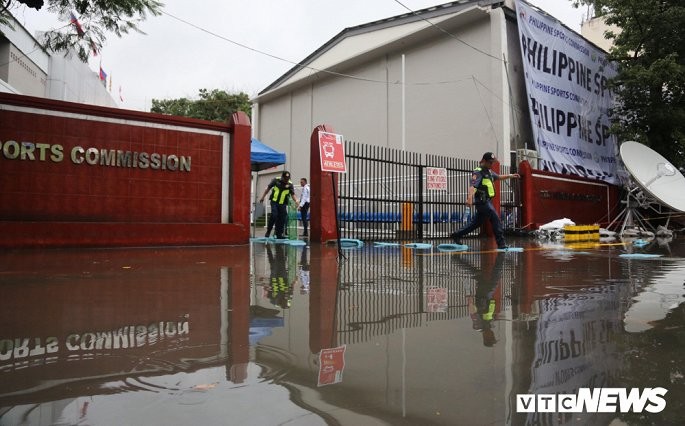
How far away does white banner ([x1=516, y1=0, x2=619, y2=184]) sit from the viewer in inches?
664

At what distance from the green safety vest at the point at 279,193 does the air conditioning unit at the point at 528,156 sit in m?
9.00

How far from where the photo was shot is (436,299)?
4.20 meters

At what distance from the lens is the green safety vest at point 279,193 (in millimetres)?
11789

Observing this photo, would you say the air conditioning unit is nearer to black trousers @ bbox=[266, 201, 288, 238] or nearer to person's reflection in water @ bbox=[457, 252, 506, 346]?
black trousers @ bbox=[266, 201, 288, 238]

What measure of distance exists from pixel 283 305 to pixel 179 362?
1538 millimetres

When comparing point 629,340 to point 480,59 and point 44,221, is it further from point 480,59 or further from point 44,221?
point 480,59

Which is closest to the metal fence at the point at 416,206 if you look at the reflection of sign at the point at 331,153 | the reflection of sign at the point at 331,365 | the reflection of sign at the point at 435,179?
the reflection of sign at the point at 435,179

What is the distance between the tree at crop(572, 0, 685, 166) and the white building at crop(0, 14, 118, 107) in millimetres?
21272

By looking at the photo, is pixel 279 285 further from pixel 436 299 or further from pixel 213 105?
pixel 213 105

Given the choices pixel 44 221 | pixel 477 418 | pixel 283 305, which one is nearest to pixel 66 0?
pixel 44 221
